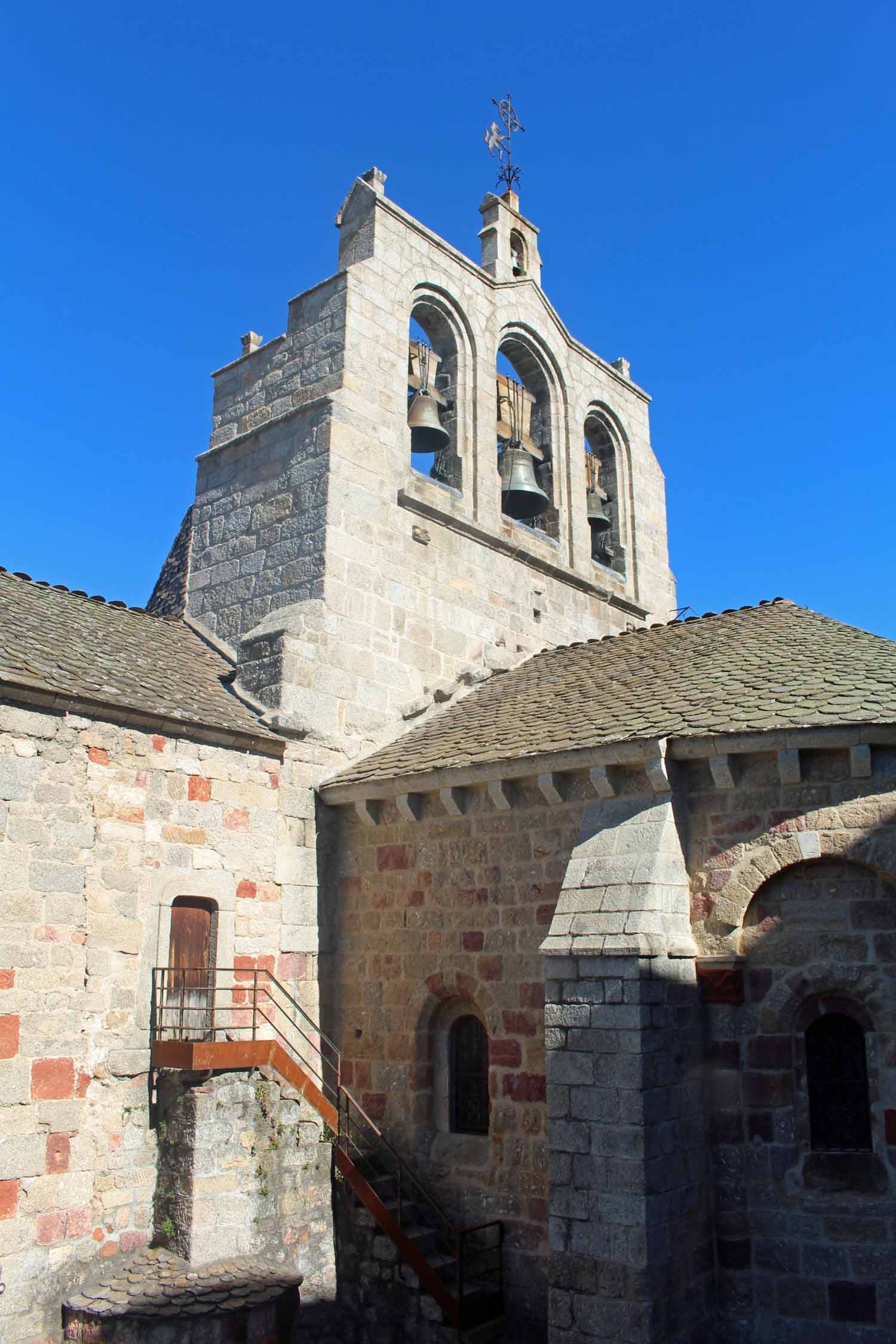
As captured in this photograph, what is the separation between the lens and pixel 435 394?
14172 mm

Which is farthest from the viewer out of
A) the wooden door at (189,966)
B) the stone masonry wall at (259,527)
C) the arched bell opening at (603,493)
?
the arched bell opening at (603,493)

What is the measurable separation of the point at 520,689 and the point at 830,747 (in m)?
4.52

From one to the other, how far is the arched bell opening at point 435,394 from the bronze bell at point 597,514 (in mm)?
2646

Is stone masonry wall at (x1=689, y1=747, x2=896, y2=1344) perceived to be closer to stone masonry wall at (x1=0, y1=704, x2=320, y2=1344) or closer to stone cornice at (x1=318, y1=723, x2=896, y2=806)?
stone cornice at (x1=318, y1=723, x2=896, y2=806)

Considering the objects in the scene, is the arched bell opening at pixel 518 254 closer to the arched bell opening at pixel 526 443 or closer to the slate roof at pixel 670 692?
the arched bell opening at pixel 526 443

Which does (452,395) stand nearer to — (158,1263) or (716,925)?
(716,925)

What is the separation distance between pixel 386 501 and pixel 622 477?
17.2 feet

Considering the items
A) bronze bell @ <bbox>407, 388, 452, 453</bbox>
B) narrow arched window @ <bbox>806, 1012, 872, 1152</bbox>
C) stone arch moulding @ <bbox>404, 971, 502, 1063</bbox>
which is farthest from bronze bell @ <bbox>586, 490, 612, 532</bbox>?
narrow arched window @ <bbox>806, 1012, 872, 1152</bbox>

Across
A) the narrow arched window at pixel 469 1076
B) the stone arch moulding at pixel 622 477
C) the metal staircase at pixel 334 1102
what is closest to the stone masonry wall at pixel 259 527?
the metal staircase at pixel 334 1102

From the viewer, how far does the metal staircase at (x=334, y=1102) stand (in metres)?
8.74

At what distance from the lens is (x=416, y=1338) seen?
871 cm

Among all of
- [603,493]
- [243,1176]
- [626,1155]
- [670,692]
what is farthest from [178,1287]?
[603,493]

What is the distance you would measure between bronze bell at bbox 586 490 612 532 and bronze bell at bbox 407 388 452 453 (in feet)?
9.21

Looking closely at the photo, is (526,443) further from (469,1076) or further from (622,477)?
(469,1076)
